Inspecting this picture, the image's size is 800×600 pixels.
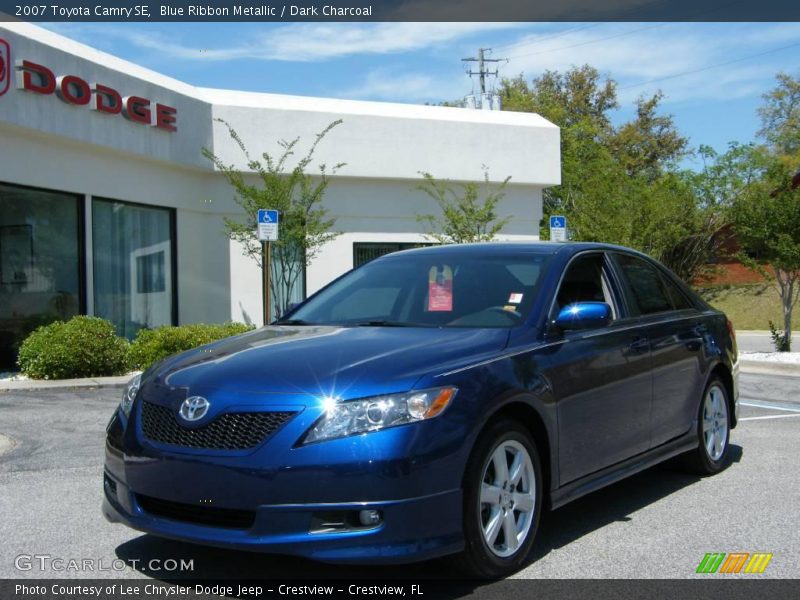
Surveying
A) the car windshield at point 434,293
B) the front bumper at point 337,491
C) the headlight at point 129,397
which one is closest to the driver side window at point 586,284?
the car windshield at point 434,293

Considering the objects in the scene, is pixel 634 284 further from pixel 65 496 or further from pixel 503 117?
pixel 503 117

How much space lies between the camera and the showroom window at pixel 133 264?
56.7 feet

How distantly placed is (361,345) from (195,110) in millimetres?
15773

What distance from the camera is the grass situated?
28.1 m

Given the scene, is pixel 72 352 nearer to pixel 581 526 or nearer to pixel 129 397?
pixel 129 397

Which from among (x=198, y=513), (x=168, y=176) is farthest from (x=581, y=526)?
(x=168, y=176)

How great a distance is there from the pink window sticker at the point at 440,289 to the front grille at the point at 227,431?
1.61 metres

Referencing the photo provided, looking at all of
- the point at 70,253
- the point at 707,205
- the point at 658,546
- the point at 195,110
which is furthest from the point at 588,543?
the point at 707,205

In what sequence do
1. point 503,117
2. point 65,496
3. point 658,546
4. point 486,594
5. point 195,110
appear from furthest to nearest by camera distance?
1. point 503,117
2. point 195,110
3. point 65,496
4. point 658,546
5. point 486,594

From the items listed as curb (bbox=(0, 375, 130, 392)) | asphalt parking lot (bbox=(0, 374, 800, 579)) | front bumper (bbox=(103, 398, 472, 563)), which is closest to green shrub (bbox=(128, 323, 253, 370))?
curb (bbox=(0, 375, 130, 392))

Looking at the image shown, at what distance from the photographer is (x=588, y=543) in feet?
16.8

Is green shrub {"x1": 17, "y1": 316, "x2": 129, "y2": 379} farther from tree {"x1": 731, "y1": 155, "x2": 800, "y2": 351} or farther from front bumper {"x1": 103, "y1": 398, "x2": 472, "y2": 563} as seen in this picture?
tree {"x1": 731, "y1": 155, "x2": 800, "y2": 351}

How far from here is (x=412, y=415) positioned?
158 inches

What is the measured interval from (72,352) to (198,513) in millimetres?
9618
